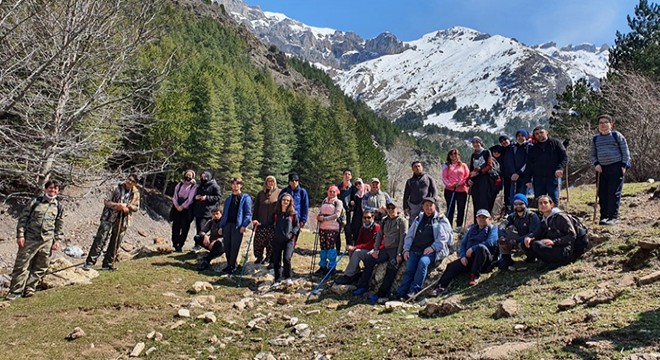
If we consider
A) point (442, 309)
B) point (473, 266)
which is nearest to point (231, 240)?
point (473, 266)

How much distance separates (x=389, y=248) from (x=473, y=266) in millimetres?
1639

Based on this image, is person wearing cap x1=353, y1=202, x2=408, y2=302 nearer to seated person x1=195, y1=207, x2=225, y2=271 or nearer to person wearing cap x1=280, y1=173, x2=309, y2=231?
person wearing cap x1=280, y1=173, x2=309, y2=231

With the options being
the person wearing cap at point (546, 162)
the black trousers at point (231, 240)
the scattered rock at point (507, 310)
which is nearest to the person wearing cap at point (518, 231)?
the person wearing cap at point (546, 162)

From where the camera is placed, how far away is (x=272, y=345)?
6547mm

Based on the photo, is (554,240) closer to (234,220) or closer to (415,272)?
(415,272)

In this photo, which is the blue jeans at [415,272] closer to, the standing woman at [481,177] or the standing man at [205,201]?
the standing woman at [481,177]

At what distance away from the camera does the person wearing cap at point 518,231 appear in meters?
8.18

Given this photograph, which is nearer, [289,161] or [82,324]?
[82,324]

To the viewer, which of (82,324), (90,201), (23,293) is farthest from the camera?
(90,201)

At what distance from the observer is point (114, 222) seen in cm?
1041

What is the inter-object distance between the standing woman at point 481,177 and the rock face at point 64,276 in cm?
854

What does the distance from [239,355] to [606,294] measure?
4.82 m

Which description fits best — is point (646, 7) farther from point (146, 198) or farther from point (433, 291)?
point (146, 198)

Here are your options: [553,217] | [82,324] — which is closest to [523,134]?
[553,217]
